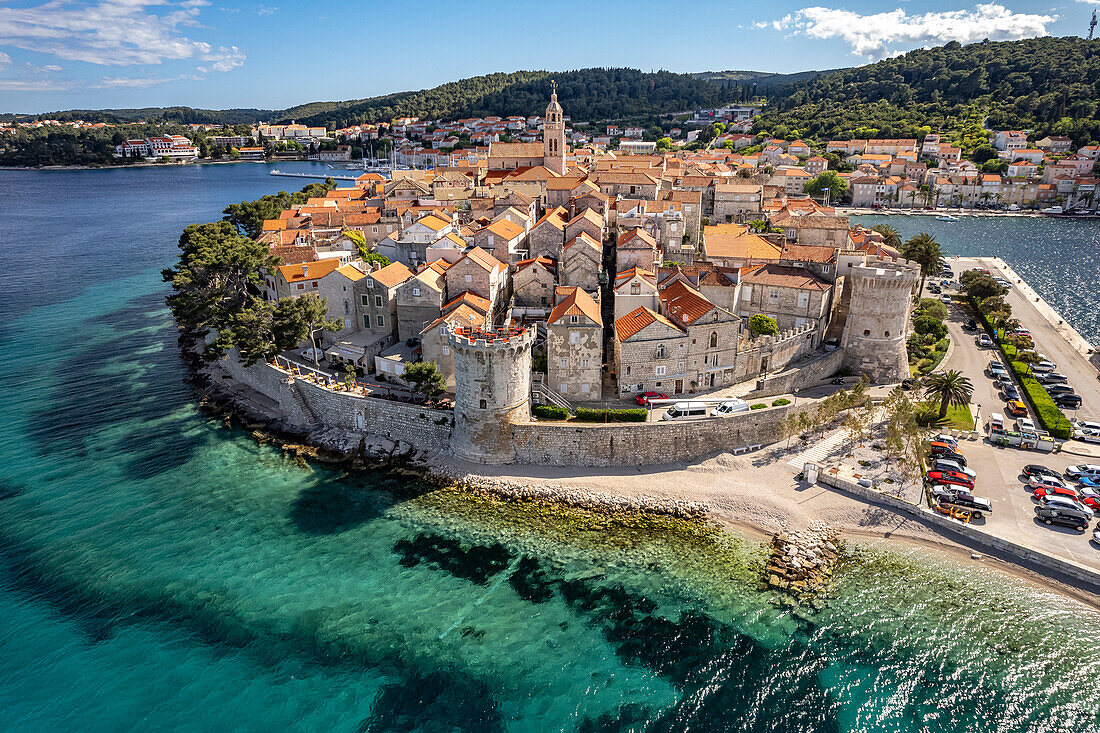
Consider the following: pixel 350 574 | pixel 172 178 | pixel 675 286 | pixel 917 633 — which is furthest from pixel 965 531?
pixel 172 178

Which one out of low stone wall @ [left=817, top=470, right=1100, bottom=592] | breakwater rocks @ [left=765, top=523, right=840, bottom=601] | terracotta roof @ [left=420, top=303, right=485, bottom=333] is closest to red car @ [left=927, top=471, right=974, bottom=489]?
low stone wall @ [left=817, top=470, right=1100, bottom=592]

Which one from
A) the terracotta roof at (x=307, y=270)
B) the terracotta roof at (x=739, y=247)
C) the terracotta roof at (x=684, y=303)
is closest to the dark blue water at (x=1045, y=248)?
the terracotta roof at (x=739, y=247)

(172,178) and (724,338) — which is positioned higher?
(172,178)

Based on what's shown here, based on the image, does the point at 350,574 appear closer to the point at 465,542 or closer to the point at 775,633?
the point at 465,542

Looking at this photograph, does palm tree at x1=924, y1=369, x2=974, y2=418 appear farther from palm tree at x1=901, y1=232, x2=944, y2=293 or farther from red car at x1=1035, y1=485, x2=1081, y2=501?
palm tree at x1=901, y1=232, x2=944, y2=293

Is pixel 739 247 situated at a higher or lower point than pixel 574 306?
higher

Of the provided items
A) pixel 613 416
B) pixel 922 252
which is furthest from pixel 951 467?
pixel 922 252

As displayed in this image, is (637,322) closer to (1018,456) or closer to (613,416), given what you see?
(613,416)

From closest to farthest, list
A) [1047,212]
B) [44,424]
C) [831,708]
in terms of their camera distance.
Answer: [831,708] → [44,424] → [1047,212]
